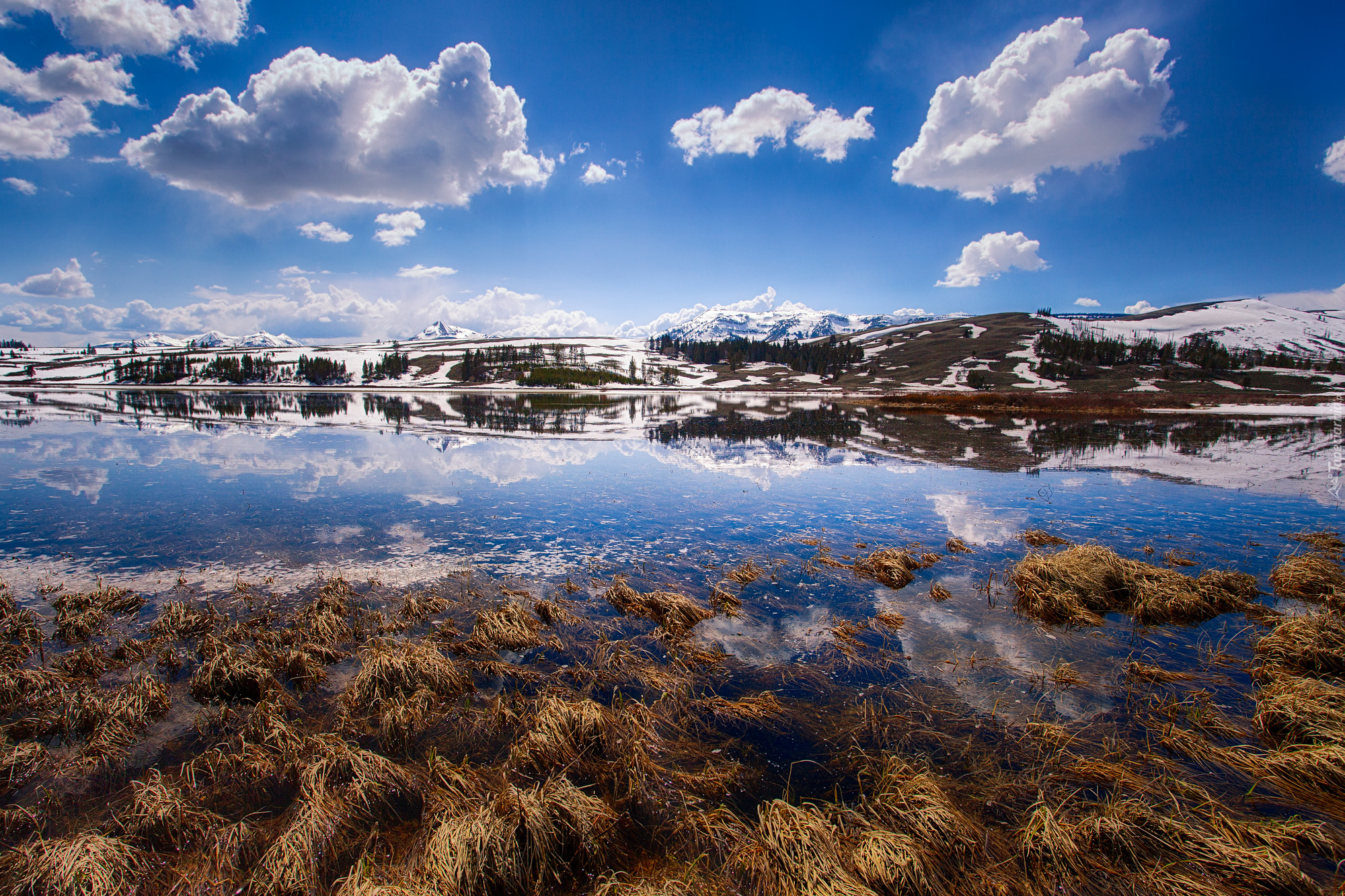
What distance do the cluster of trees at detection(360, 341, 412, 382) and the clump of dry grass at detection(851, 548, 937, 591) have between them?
182512 millimetres

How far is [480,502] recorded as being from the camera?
21812 mm

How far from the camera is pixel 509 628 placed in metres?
10.7

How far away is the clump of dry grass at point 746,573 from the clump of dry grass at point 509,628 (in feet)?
18.1

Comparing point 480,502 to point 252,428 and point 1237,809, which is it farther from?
point 252,428

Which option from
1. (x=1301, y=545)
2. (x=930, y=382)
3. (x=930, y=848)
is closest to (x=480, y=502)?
(x=930, y=848)

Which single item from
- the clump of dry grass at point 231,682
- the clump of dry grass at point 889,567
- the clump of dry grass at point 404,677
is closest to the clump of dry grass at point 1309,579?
→ the clump of dry grass at point 889,567

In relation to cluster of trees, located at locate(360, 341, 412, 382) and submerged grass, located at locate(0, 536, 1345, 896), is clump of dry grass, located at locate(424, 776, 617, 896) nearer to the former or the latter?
submerged grass, located at locate(0, 536, 1345, 896)

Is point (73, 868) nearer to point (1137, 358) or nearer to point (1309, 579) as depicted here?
point (1309, 579)

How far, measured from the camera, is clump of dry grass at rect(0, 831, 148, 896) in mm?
4980

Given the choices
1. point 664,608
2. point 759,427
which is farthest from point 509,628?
point 759,427

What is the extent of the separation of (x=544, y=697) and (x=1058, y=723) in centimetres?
830

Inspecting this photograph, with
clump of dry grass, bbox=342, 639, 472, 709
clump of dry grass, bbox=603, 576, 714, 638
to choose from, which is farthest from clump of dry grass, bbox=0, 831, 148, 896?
clump of dry grass, bbox=603, 576, 714, 638

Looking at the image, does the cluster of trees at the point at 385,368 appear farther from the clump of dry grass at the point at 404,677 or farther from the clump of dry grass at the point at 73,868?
the clump of dry grass at the point at 73,868

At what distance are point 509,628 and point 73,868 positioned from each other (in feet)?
20.3
